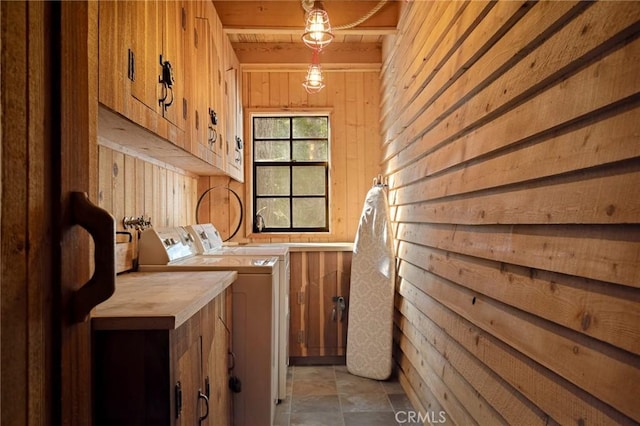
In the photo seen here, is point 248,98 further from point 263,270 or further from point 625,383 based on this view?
point 625,383

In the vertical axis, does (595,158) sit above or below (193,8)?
below

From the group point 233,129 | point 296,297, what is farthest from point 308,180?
point 296,297

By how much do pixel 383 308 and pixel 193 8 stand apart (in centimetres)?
229

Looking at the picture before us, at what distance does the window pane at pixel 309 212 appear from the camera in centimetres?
380

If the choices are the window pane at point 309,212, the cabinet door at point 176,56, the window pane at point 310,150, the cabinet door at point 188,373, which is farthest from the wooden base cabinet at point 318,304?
the cabinet door at point 188,373

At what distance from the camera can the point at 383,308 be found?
2910mm

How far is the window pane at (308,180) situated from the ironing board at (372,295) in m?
0.83

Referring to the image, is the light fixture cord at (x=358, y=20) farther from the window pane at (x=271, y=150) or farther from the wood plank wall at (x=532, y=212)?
the window pane at (x=271, y=150)

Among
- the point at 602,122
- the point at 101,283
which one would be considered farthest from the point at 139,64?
the point at 602,122

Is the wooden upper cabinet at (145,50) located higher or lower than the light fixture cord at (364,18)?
lower

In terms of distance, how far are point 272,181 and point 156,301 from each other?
2.74 m

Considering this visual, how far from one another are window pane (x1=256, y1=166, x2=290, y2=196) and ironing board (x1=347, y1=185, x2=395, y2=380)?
104 cm

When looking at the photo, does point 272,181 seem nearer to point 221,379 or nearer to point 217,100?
point 217,100

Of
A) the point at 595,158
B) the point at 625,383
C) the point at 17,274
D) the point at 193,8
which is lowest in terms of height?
the point at 625,383
